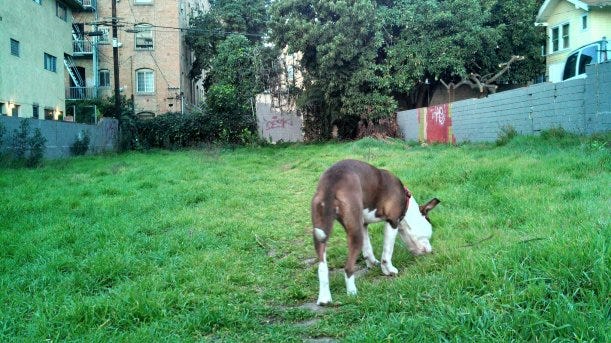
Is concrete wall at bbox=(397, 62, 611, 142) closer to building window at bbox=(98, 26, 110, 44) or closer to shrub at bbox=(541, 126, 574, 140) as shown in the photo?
shrub at bbox=(541, 126, 574, 140)

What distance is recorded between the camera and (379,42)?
955 inches

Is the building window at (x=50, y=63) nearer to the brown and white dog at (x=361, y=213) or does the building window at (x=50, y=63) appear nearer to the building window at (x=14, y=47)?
the building window at (x=14, y=47)

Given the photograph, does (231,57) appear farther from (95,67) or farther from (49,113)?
(95,67)

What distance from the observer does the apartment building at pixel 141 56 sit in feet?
120

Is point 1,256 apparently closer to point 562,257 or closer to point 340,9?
point 562,257

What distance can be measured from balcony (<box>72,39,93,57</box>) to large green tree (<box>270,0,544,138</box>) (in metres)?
16.9

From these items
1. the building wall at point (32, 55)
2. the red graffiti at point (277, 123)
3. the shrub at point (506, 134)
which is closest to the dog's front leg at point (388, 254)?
the shrub at point (506, 134)

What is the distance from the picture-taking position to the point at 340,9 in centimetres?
2427

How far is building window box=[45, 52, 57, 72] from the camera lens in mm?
27156

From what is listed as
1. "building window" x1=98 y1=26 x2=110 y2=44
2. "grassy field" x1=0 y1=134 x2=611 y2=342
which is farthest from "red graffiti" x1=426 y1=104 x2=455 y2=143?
"building window" x1=98 y1=26 x2=110 y2=44

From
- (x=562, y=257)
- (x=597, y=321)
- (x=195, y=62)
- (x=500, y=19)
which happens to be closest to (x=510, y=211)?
(x=562, y=257)

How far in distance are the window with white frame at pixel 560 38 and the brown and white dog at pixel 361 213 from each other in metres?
28.3

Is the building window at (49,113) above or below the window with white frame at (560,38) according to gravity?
below

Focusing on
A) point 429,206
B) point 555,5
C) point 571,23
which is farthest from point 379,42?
point 429,206
